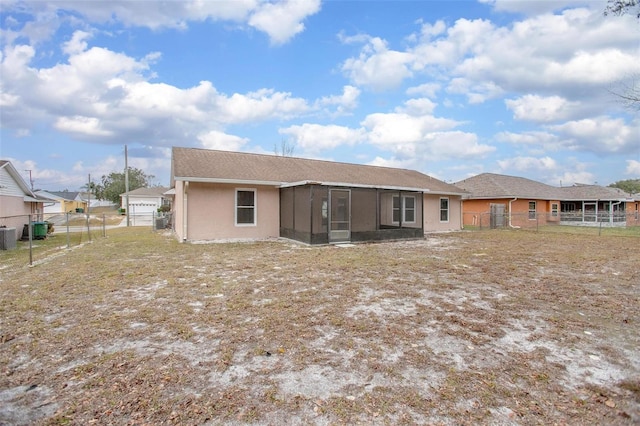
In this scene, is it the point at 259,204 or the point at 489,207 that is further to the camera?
the point at 489,207

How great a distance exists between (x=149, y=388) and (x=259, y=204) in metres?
10.9

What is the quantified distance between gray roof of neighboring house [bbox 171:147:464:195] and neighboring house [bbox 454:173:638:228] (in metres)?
6.45

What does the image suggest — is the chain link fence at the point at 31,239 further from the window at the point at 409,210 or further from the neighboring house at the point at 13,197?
the window at the point at 409,210

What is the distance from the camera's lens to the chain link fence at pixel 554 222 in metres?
21.4

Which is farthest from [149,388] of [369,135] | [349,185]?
[369,135]

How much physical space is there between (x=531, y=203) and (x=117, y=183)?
200 feet

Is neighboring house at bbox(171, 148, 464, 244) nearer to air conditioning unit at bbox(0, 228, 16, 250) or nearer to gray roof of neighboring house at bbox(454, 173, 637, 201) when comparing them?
air conditioning unit at bbox(0, 228, 16, 250)

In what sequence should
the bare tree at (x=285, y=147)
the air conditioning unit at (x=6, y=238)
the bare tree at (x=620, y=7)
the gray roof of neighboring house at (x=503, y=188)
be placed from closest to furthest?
1. the bare tree at (x=620, y=7)
2. the air conditioning unit at (x=6, y=238)
3. the gray roof of neighboring house at (x=503, y=188)
4. the bare tree at (x=285, y=147)

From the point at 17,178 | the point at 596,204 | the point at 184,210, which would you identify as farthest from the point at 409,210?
the point at 596,204

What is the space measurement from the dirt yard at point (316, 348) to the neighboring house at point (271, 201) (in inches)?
208

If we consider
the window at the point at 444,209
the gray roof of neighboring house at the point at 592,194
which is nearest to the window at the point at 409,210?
the window at the point at 444,209

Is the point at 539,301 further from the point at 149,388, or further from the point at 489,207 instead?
the point at 489,207

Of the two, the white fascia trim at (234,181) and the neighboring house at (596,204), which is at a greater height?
the white fascia trim at (234,181)

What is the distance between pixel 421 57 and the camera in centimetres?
1372
